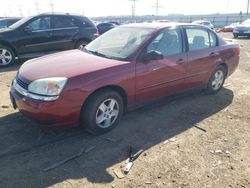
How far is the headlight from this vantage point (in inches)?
136

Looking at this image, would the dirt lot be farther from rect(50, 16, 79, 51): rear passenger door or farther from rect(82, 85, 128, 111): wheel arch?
rect(50, 16, 79, 51): rear passenger door

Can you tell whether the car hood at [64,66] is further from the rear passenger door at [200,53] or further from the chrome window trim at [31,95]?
the rear passenger door at [200,53]

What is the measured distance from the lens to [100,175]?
3107 millimetres

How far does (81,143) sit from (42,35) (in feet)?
20.3

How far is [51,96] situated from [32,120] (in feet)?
1.61

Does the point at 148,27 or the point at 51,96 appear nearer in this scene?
the point at 51,96

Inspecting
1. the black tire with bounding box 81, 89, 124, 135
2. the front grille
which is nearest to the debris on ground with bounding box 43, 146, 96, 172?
the black tire with bounding box 81, 89, 124, 135

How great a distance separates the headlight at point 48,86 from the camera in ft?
11.4

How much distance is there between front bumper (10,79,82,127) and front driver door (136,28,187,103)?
3.89 feet

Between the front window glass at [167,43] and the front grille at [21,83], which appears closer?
the front grille at [21,83]

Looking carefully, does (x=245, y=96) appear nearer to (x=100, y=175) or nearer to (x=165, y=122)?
(x=165, y=122)

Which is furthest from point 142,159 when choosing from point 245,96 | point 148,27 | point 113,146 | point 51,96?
point 245,96

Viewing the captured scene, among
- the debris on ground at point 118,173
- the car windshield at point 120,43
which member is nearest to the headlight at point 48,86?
the car windshield at point 120,43

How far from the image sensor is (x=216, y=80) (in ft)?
19.7
